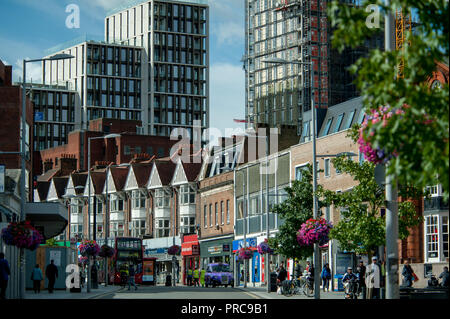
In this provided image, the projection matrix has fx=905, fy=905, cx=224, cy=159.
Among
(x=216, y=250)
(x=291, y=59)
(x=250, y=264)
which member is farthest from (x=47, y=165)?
(x=250, y=264)

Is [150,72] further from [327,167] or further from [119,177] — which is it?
[327,167]

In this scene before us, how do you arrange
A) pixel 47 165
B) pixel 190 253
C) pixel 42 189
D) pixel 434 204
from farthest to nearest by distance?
pixel 47 165
pixel 42 189
pixel 190 253
pixel 434 204

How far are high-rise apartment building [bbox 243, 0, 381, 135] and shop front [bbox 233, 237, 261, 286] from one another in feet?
166

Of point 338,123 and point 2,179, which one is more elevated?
point 338,123

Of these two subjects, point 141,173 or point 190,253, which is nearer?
point 190,253

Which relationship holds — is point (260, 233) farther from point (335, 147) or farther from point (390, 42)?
point (390, 42)

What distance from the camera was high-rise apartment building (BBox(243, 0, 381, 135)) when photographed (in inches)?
5202

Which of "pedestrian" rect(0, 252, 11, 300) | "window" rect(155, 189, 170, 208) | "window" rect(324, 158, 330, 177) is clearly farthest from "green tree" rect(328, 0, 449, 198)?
"window" rect(155, 189, 170, 208)

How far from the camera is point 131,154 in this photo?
447 ft

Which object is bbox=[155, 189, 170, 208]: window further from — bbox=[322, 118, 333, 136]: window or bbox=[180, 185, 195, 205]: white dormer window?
bbox=[322, 118, 333, 136]: window

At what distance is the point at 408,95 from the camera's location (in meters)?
12.5

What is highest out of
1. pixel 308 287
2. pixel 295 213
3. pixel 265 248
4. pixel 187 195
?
pixel 187 195

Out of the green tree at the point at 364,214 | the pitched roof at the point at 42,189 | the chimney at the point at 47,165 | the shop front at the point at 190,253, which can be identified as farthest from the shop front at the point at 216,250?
the chimney at the point at 47,165

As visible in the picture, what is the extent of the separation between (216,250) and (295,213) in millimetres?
38409
